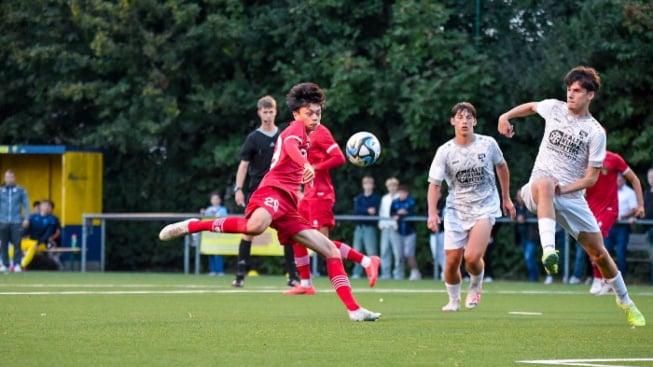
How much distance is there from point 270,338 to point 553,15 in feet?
62.5

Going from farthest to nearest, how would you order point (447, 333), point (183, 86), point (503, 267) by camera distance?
point (183, 86), point (503, 267), point (447, 333)

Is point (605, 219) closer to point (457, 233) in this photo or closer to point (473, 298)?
point (473, 298)

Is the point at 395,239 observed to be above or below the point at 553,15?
below

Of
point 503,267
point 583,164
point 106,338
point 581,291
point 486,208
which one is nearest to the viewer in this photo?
point 106,338

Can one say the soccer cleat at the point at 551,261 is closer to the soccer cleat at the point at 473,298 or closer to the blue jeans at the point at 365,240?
the soccer cleat at the point at 473,298

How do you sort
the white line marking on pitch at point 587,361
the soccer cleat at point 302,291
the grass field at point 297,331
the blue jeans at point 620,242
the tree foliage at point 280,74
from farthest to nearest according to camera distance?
the tree foliage at point 280,74 < the blue jeans at point 620,242 < the soccer cleat at point 302,291 < the grass field at point 297,331 < the white line marking on pitch at point 587,361

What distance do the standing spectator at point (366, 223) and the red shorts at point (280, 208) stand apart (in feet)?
49.3

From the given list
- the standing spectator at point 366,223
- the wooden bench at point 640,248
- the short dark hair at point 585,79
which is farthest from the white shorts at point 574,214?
the standing spectator at point 366,223

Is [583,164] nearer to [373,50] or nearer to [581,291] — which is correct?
[581,291]

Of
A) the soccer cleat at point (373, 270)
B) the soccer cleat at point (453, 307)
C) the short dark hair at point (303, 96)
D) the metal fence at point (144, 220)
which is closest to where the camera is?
the short dark hair at point (303, 96)

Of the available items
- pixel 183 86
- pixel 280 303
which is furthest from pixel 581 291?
pixel 183 86

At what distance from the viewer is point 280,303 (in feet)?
47.3

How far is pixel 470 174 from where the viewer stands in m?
13.3

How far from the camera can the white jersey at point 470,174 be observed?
1325 centimetres
